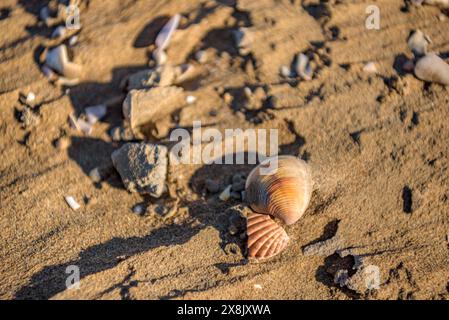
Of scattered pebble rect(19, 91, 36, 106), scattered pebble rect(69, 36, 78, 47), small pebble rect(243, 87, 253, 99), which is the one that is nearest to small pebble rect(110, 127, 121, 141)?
scattered pebble rect(19, 91, 36, 106)

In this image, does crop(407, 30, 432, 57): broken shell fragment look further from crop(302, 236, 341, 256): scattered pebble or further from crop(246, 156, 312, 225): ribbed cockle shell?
crop(302, 236, 341, 256): scattered pebble

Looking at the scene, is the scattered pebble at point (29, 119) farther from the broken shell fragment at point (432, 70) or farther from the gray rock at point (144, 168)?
the broken shell fragment at point (432, 70)

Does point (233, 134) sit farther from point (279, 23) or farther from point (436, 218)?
point (436, 218)

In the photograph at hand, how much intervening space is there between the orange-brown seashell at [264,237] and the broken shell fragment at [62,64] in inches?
64.7

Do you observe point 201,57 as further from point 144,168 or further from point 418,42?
point 418,42

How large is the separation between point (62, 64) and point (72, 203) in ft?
3.31

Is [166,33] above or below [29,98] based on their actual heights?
above

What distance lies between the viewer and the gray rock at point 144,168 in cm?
297

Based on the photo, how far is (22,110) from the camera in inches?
132

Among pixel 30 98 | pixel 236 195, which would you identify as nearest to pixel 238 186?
pixel 236 195

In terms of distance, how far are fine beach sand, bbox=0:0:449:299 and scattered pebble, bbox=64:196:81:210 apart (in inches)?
1.3

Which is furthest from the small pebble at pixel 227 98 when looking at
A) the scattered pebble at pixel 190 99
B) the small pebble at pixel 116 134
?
the small pebble at pixel 116 134

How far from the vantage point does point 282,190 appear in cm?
277
